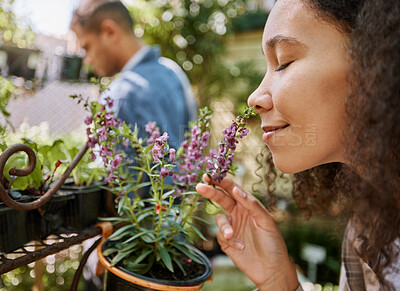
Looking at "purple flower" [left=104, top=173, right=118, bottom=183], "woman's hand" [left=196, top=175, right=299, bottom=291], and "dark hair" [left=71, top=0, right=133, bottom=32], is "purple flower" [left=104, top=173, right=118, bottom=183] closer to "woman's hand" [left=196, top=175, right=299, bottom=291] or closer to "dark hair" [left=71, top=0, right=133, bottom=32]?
"woman's hand" [left=196, top=175, right=299, bottom=291]

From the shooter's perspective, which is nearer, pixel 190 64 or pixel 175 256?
pixel 175 256

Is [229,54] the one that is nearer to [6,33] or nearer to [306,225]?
[306,225]

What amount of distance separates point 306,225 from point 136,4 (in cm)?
270

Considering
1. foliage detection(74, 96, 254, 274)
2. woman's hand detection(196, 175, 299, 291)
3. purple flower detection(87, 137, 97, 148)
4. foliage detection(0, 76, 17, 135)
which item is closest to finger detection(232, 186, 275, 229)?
woman's hand detection(196, 175, 299, 291)

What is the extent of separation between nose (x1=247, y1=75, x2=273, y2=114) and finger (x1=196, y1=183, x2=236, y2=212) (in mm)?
178

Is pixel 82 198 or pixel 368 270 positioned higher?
pixel 82 198

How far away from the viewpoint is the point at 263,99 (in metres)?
0.62

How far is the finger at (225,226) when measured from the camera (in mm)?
737

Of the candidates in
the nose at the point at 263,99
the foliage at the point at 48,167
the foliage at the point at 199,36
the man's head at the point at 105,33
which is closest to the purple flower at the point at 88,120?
the foliage at the point at 48,167

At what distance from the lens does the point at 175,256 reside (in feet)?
2.51

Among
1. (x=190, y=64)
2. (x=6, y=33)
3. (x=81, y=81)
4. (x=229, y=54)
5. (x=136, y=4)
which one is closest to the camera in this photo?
(x=6, y=33)

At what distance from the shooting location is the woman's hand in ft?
2.60

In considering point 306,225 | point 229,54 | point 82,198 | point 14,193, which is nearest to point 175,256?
point 82,198

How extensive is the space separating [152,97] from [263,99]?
0.75 meters
